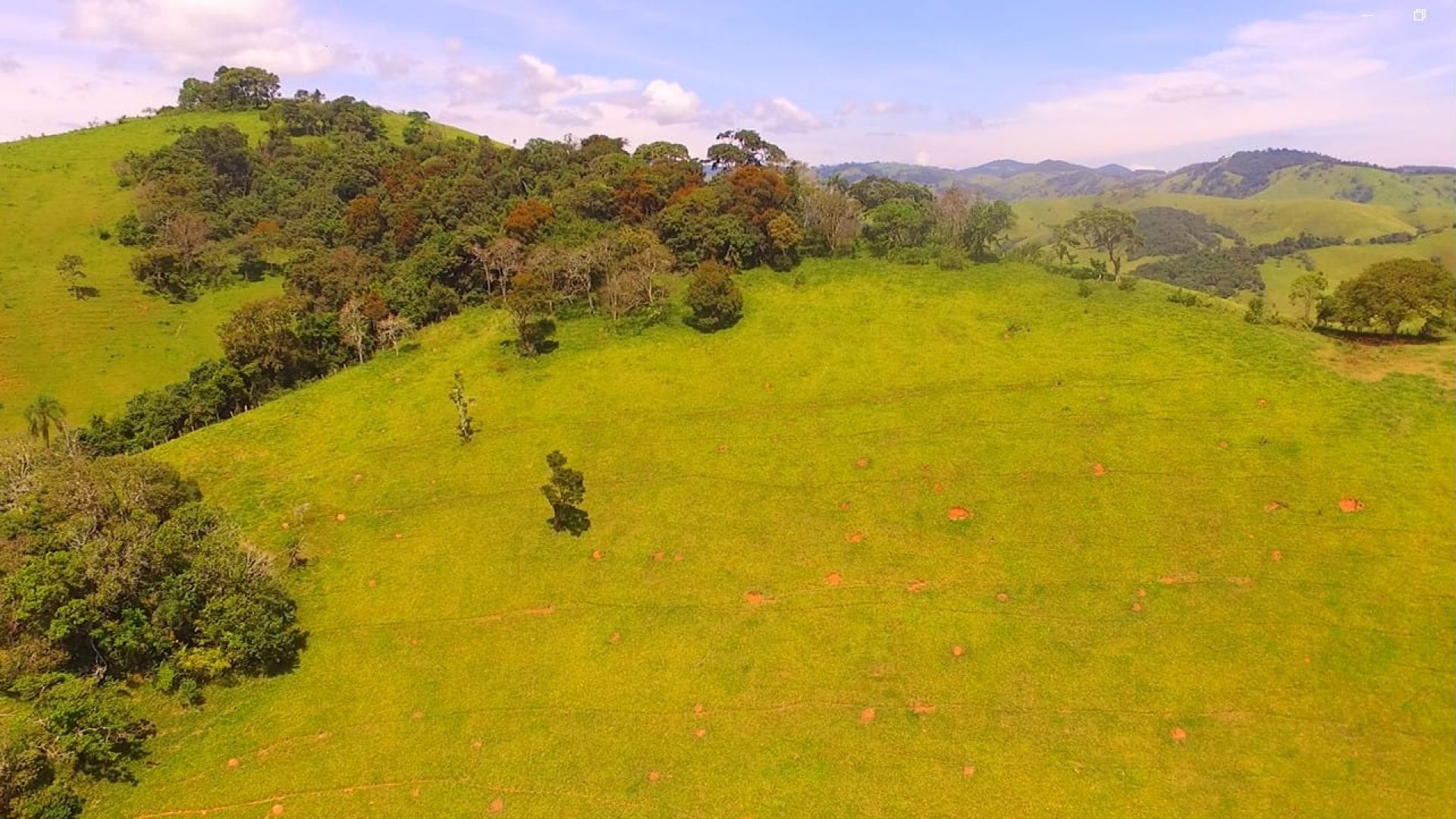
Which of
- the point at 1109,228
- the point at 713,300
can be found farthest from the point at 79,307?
the point at 1109,228

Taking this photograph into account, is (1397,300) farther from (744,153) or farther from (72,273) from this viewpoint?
(72,273)

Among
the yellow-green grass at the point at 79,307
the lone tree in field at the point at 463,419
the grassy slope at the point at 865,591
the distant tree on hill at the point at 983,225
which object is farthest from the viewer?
the distant tree on hill at the point at 983,225

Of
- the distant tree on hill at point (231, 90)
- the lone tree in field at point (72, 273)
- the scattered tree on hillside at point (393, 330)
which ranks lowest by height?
the scattered tree on hillside at point (393, 330)

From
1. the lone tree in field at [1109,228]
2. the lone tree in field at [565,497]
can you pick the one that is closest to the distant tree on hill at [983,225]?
the lone tree in field at [1109,228]

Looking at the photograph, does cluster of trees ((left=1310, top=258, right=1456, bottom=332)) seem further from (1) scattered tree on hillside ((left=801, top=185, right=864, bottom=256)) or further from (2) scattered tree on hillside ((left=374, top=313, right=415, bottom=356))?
(2) scattered tree on hillside ((left=374, top=313, right=415, bottom=356))

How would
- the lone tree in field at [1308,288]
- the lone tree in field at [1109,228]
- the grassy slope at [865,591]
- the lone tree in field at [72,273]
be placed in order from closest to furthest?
1. the grassy slope at [865,591]
2. the lone tree in field at [1308,288]
3. the lone tree in field at [72,273]
4. the lone tree in field at [1109,228]

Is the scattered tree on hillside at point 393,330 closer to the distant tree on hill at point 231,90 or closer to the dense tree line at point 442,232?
the dense tree line at point 442,232

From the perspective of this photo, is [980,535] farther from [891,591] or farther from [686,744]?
[686,744]
